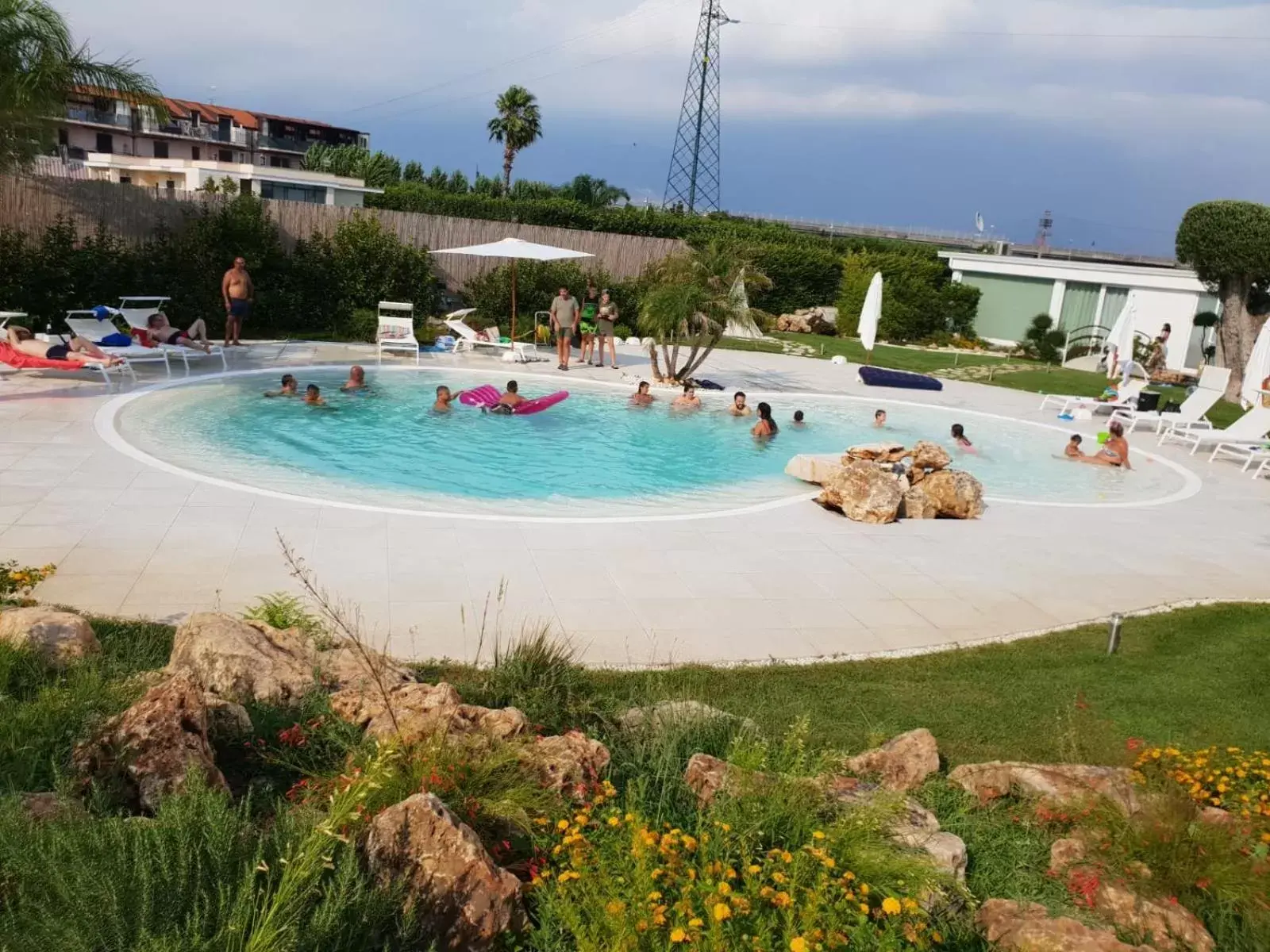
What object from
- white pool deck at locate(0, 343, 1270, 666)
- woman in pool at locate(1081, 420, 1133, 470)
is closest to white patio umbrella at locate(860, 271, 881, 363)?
woman in pool at locate(1081, 420, 1133, 470)

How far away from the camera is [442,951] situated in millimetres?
3008

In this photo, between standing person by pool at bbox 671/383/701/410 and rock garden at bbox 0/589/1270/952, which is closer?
rock garden at bbox 0/589/1270/952

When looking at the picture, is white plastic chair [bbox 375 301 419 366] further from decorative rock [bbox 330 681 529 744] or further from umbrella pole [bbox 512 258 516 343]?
decorative rock [bbox 330 681 529 744]

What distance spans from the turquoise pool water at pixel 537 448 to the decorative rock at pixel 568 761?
19.4 feet

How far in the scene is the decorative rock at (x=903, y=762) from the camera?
471 cm

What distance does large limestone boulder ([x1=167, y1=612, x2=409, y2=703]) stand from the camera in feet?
15.3

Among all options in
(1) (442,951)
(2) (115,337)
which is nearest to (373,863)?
(1) (442,951)

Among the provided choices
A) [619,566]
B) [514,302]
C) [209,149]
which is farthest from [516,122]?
[619,566]

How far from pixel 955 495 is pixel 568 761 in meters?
7.93

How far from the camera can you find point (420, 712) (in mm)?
4215

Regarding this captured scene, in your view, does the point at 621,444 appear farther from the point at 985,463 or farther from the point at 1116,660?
the point at 1116,660

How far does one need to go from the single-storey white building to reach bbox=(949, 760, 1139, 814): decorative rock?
26188 millimetres

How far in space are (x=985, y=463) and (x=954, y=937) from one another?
41.4 feet

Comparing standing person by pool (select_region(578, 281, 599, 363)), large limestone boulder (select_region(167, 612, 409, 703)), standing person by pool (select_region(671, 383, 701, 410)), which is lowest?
standing person by pool (select_region(671, 383, 701, 410))
